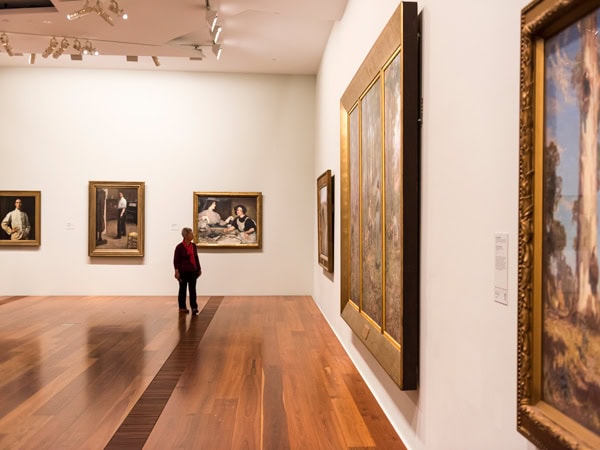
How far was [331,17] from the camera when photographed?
37.7 ft

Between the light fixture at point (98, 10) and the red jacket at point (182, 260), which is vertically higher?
the light fixture at point (98, 10)

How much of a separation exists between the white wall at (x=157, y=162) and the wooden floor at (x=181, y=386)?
4453 millimetres

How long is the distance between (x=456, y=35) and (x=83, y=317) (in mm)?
11902

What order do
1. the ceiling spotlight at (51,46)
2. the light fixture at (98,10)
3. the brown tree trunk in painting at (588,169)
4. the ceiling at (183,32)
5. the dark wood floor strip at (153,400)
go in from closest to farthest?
the brown tree trunk in painting at (588,169), the dark wood floor strip at (153,400), the light fixture at (98,10), the ceiling at (183,32), the ceiling spotlight at (51,46)

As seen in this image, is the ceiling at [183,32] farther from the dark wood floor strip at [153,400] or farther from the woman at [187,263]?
the dark wood floor strip at [153,400]

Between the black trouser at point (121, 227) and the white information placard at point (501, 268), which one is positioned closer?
the white information placard at point (501, 268)

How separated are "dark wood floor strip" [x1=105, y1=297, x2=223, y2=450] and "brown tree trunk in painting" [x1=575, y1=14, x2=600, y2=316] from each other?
4640 millimetres

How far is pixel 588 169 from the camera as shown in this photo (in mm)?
2115

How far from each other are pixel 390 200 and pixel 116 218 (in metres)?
13.7

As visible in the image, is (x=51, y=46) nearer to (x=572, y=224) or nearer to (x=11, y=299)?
(x=11, y=299)

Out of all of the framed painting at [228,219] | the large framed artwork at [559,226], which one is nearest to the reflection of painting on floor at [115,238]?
the framed painting at [228,219]

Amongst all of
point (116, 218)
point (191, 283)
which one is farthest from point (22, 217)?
point (191, 283)

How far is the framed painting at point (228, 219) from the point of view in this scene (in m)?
17.5

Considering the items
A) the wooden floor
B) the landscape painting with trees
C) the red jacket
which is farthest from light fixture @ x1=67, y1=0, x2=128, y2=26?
the landscape painting with trees
